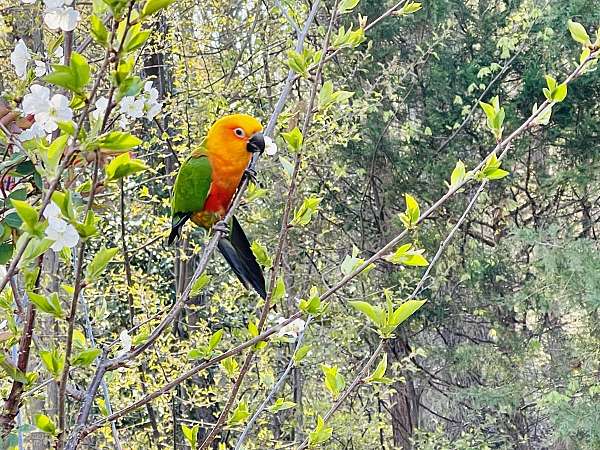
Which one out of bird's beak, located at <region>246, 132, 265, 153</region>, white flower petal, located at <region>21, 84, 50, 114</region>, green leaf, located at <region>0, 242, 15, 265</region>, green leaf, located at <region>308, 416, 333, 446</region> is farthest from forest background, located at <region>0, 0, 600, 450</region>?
white flower petal, located at <region>21, 84, 50, 114</region>

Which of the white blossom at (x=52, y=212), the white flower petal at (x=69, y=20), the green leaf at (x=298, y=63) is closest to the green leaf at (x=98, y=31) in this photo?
the white flower petal at (x=69, y=20)

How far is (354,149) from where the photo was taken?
4797 mm

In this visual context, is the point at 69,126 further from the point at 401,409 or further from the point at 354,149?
the point at 401,409

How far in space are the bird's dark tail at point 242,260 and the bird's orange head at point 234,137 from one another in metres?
0.27

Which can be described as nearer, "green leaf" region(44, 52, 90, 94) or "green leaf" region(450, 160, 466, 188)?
"green leaf" region(44, 52, 90, 94)

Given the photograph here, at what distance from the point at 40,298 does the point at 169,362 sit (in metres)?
3.09

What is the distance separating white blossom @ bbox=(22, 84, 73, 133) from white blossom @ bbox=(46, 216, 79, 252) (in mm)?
94

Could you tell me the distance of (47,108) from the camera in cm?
61

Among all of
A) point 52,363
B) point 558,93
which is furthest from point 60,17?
point 558,93

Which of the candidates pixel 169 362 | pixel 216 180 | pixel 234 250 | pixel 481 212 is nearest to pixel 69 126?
pixel 234 250

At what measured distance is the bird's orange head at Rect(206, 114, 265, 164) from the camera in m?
1.82

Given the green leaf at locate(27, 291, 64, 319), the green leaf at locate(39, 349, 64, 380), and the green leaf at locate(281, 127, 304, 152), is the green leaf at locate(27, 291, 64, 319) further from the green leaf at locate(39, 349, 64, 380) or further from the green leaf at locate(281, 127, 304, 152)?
the green leaf at locate(281, 127, 304, 152)

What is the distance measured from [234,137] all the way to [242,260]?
1.37ft

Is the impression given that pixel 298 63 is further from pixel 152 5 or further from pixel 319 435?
pixel 319 435
